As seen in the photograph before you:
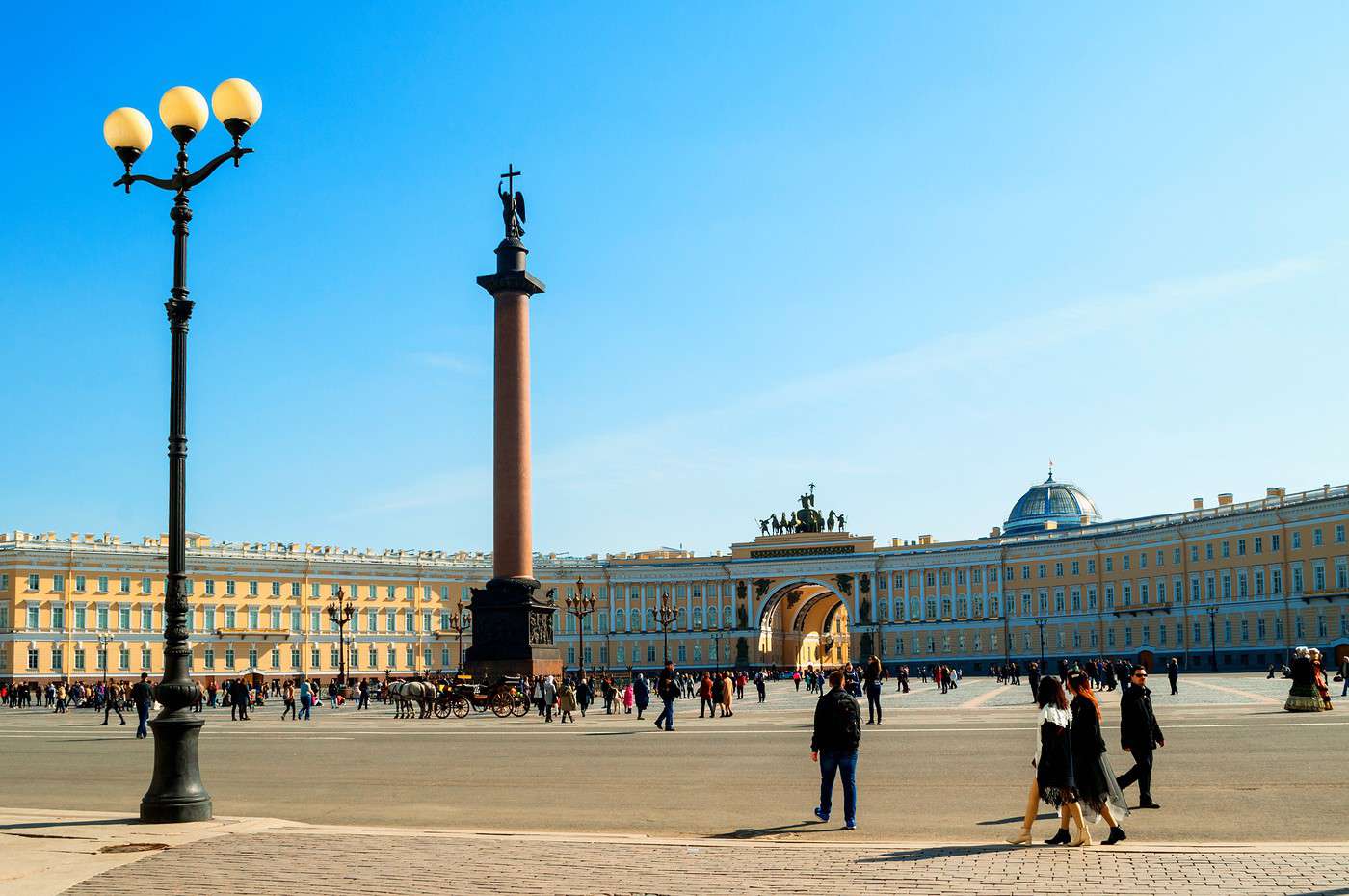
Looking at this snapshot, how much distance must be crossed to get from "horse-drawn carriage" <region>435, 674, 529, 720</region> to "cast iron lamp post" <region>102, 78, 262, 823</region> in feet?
93.2

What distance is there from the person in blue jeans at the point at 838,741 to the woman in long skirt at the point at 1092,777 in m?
2.08

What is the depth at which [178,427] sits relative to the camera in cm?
1428

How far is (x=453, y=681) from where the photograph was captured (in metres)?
45.5

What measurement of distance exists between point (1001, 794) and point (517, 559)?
3064 centimetres

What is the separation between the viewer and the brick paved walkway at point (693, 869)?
31.8ft

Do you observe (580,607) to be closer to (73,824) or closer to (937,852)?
(73,824)

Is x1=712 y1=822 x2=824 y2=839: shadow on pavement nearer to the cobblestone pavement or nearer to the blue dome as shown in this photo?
the cobblestone pavement

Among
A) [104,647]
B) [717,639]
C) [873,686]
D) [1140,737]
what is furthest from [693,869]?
[717,639]

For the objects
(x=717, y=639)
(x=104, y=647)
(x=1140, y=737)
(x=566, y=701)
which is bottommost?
(x=717, y=639)

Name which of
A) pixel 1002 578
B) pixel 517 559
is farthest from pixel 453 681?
pixel 1002 578

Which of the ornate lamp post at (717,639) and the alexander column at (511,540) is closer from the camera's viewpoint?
the alexander column at (511,540)

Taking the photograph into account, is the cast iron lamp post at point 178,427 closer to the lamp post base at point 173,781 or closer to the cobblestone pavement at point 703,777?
the lamp post base at point 173,781

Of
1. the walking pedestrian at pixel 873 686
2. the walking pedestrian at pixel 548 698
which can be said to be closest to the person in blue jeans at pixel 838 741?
the walking pedestrian at pixel 873 686

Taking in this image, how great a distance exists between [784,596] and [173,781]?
423 ft
